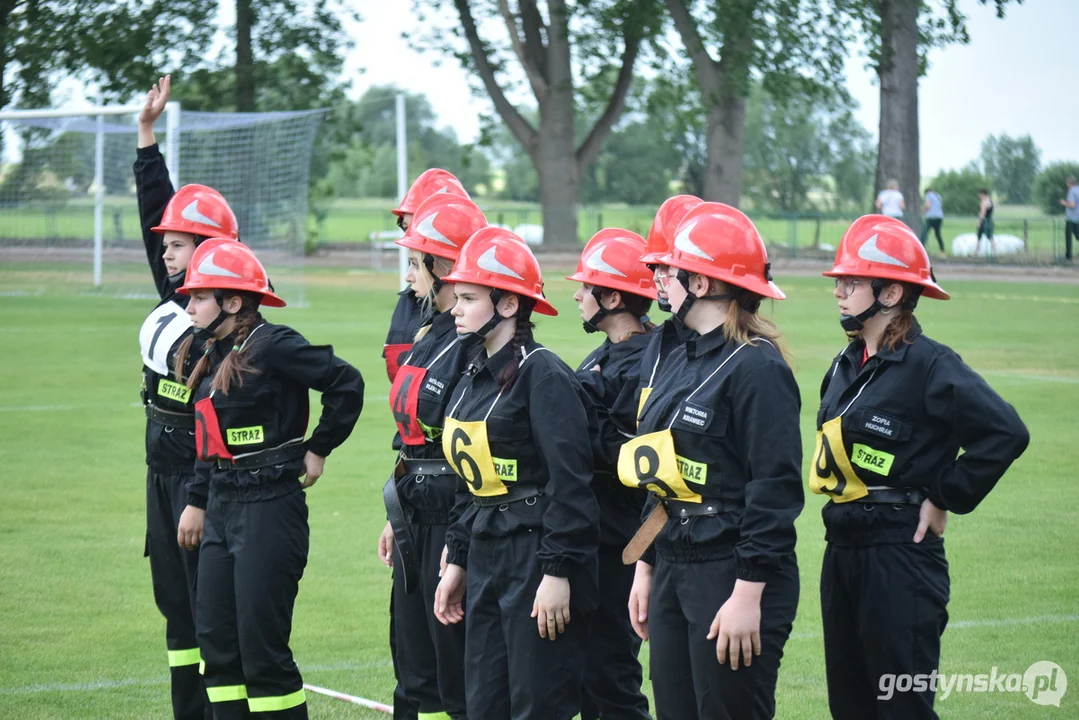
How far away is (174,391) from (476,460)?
6.62 feet

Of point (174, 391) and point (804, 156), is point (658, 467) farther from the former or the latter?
point (804, 156)

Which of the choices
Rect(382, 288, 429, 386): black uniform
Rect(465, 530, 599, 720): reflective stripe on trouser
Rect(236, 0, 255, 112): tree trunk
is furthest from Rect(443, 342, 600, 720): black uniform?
Rect(236, 0, 255, 112): tree trunk

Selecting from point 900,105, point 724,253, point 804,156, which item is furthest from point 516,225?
point 724,253

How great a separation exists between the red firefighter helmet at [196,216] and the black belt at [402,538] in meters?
1.68

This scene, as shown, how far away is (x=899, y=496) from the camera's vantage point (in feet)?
17.4

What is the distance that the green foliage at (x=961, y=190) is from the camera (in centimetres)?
5881

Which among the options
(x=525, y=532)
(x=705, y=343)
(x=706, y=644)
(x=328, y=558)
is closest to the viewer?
(x=706, y=644)

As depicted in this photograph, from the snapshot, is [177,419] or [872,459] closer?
[872,459]

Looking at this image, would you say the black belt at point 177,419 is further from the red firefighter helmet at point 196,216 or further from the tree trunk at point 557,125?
the tree trunk at point 557,125

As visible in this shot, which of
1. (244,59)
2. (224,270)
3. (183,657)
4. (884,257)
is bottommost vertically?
(183,657)

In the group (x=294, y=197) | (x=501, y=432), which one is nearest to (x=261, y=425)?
(x=501, y=432)

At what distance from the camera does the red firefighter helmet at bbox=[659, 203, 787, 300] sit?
195 inches

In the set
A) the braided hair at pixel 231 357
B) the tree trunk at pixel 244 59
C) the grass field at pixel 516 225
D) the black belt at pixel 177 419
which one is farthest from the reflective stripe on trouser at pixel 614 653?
the tree trunk at pixel 244 59

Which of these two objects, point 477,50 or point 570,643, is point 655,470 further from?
point 477,50
